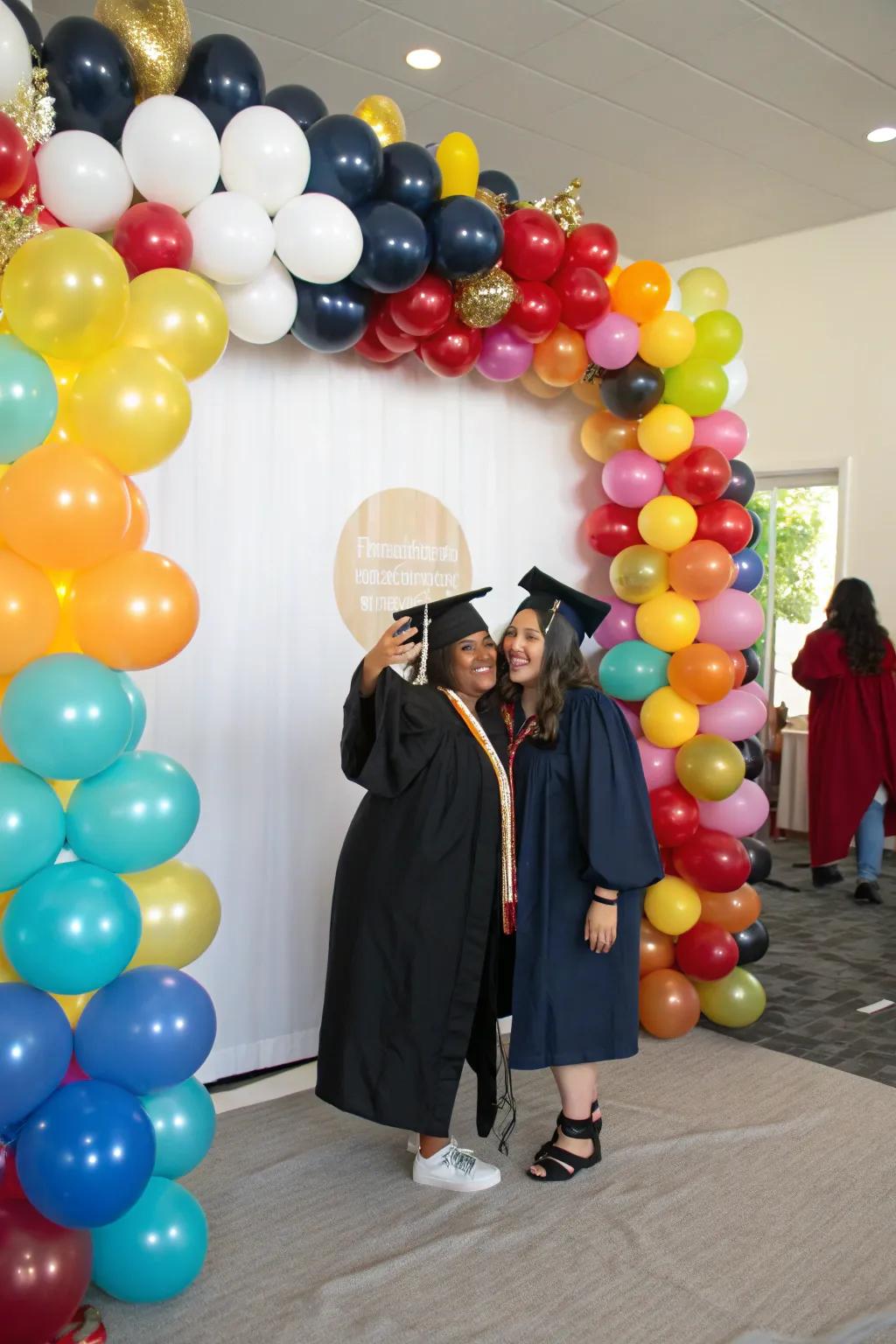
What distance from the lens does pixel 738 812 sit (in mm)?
3992

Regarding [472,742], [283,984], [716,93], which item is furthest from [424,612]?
[716,93]

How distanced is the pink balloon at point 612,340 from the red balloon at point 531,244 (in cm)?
33

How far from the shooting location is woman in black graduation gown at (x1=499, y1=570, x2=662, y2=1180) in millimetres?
2945

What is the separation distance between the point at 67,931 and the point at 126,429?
3.20 feet

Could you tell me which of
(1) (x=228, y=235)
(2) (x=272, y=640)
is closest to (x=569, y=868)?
(2) (x=272, y=640)

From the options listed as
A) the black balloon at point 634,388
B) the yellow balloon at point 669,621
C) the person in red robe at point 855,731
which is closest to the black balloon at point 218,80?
the black balloon at point 634,388

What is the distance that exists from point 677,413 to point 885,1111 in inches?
91.2

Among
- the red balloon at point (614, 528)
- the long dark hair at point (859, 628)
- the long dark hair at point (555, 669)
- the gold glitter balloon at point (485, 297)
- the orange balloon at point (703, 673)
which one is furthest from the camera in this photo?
the long dark hair at point (859, 628)

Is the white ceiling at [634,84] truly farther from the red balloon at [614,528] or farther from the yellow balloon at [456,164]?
the red balloon at [614,528]

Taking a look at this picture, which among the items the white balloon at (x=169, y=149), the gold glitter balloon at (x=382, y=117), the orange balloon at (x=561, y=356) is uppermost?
the gold glitter balloon at (x=382, y=117)

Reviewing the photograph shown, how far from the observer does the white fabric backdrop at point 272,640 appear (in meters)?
3.46

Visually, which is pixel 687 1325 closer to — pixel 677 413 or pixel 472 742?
pixel 472 742

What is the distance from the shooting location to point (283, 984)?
3717 millimetres

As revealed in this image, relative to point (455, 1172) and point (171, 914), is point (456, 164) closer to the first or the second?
point (171, 914)
